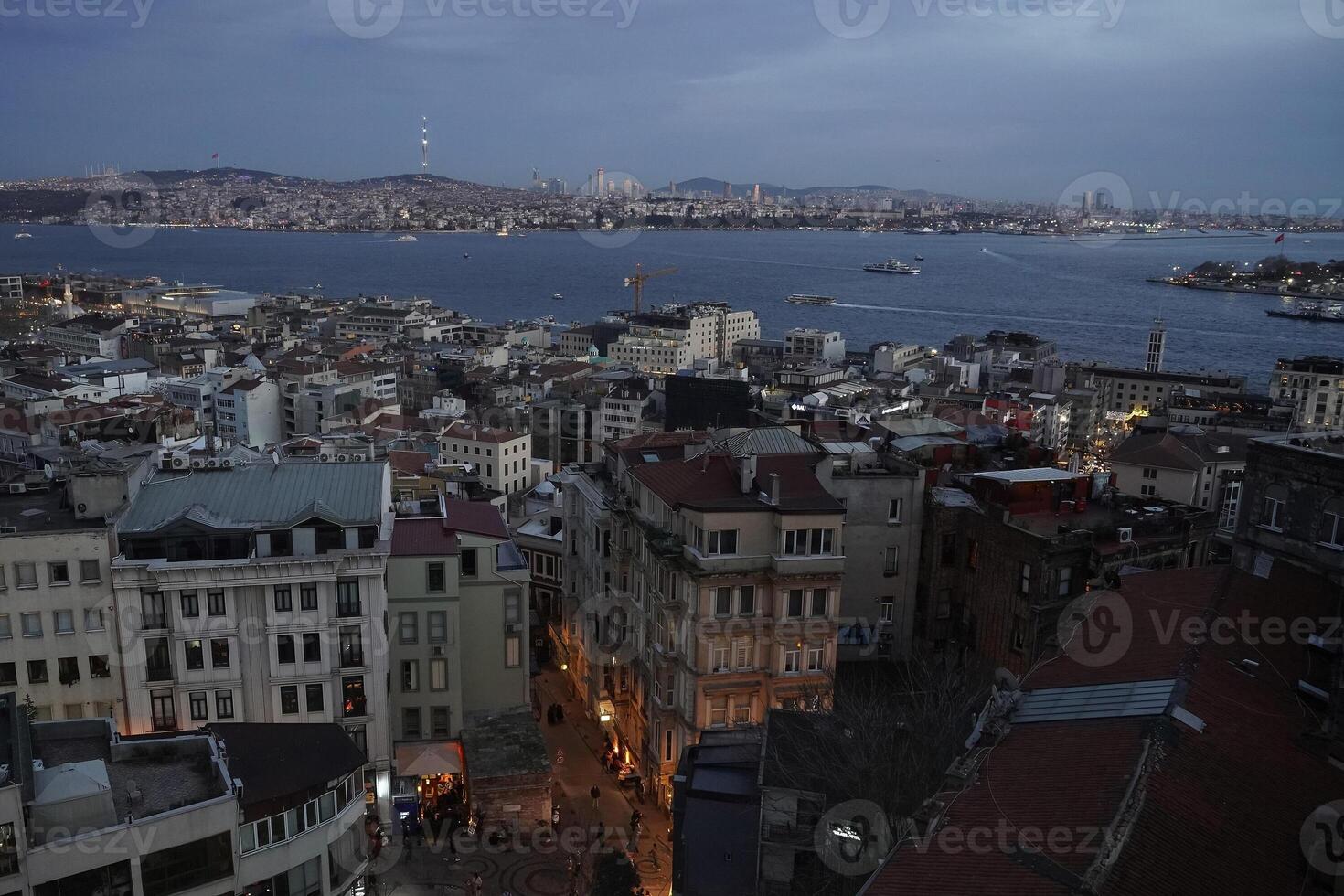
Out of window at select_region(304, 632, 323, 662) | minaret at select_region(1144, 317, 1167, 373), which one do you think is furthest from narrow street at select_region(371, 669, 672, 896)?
minaret at select_region(1144, 317, 1167, 373)

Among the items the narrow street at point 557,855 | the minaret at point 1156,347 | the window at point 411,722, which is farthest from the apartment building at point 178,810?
the minaret at point 1156,347

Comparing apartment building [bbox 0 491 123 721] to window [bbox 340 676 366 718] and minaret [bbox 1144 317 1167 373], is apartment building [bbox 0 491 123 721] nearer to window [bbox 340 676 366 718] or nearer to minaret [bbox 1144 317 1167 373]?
window [bbox 340 676 366 718]

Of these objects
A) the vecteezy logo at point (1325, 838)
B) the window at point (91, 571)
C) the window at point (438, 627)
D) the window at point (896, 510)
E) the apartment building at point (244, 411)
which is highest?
the vecteezy logo at point (1325, 838)

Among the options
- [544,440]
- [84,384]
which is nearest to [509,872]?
[544,440]

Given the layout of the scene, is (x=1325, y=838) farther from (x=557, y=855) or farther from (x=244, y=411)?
(x=244, y=411)

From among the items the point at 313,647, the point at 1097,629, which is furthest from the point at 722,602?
the point at 313,647

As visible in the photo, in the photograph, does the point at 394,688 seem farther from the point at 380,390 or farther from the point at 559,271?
the point at 559,271

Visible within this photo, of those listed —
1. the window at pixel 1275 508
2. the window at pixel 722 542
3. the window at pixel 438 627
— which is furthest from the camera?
the window at pixel 438 627

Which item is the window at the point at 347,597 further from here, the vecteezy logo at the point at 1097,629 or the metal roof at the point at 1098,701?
the vecteezy logo at the point at 1097,629
